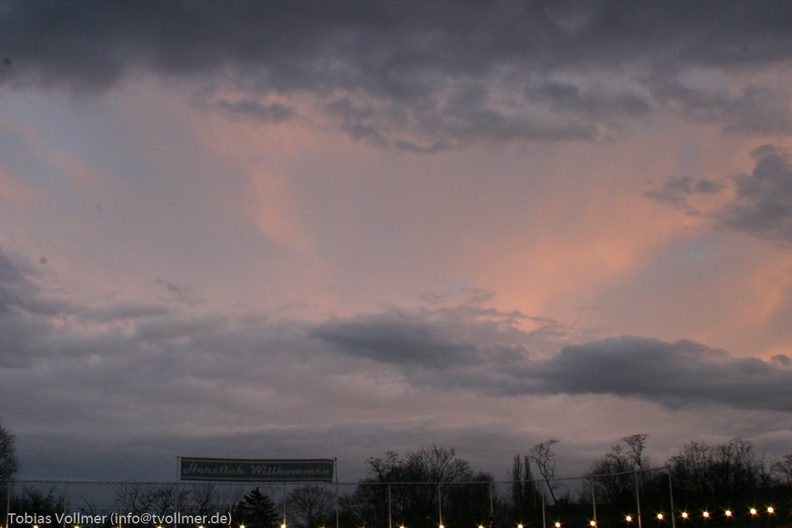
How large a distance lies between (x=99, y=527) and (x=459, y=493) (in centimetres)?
2559

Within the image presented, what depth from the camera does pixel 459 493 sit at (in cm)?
5969

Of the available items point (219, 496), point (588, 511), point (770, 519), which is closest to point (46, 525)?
point (219, 496)

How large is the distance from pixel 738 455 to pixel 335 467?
193ft

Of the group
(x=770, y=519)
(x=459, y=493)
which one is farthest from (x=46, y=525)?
(x=770, y=519)

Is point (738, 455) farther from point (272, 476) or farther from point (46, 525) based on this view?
point (46, 525)

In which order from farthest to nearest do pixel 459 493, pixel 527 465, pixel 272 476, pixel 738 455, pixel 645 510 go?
pixel 527 465 → pixel 738 455 → pixel 645 510 → pixel 459 493 → pixel 272 476

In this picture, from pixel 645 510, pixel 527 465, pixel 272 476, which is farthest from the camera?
pixel 527 465

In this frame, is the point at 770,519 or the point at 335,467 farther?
the point at 335,467

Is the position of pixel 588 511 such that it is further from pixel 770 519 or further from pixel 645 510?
pixel 770 519

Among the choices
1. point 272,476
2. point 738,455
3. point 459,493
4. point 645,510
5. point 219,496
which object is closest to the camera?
point 272,476

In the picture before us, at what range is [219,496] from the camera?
5553 cm

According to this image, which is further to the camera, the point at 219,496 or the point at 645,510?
the point at 645,510

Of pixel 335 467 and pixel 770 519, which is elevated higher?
pixel 335 467

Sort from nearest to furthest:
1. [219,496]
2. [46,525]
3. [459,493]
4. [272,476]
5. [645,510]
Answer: [46,525], [272,476], [219,496], [459,493], [645,510]
